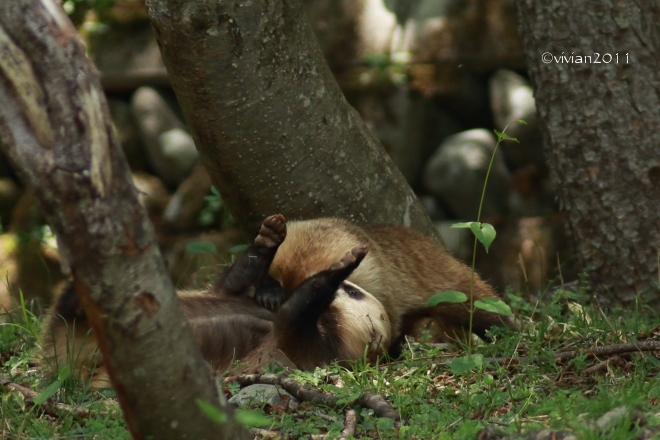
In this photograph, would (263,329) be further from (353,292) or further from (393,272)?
(393,272)

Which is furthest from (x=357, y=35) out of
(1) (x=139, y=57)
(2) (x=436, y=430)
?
(2) (x=436, y=430)

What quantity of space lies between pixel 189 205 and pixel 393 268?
4765 mm

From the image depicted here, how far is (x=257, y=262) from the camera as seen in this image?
3.72 meters

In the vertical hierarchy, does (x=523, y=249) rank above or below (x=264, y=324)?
below

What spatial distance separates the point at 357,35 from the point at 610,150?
457cm

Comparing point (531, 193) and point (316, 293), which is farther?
point (531, 193)

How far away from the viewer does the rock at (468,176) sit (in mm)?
7957

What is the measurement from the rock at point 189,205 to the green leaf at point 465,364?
226 inches

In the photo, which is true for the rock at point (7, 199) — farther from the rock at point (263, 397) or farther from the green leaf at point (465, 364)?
the green leaf at point (465, 364)

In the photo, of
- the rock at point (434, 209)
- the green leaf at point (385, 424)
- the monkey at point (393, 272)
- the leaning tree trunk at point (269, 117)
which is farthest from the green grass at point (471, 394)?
the rock at point (434, 209)

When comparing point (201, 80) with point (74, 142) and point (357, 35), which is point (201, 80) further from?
point (357, 35)

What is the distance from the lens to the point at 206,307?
364 cm

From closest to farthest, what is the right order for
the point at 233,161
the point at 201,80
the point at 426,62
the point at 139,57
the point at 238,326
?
the point at 238,326 < the point at 201,80 < the point at 233,161 < the point at 426,62 < the point at 139,57

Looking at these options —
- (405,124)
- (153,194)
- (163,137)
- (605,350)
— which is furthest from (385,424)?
(163,137)
